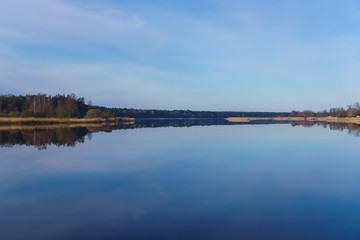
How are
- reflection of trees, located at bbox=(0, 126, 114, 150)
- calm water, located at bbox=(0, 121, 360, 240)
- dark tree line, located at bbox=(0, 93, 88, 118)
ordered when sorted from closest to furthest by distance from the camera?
calm water, located at bbox=(0, 121, 360, 240), reflection of trees, located at bbox=(0, 126, 114, 150), dark tree line, located at bbox=(0, 93, 88, 118)

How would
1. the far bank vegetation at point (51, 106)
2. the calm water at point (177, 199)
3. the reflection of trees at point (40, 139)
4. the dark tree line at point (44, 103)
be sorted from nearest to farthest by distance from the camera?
the calm water at point (177, 199), the reflection of trees at point (40, 139), the far bank vegetation at point (51, 106), the dark tree line at point (44, 103)

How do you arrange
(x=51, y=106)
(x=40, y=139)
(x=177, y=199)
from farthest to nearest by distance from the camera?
(x=51, y=106) → (x=40, y=139) → (x=177, y=199)

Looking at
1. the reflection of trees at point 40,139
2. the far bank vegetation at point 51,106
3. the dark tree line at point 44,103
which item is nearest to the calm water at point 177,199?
the reflection of trees at point 40,139

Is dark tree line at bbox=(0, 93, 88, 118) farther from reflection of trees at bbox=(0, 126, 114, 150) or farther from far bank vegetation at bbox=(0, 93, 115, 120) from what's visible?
reflection of trees at bbox=(0, 126, 114, 150)

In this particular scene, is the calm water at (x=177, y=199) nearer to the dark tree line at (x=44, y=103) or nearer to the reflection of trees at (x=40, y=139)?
the reflection of trees at (x=40, y=139)

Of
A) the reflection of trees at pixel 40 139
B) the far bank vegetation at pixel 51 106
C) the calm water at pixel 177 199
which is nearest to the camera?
the calm water at pixel 177 199

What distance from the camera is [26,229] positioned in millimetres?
6211

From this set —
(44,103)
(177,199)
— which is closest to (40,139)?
(177,199)

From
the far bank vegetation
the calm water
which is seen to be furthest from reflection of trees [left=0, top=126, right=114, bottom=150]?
the far bank vegetation

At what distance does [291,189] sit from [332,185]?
6.93 ft

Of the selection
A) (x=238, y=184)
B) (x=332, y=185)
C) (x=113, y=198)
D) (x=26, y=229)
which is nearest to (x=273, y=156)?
(x=332, y=185)

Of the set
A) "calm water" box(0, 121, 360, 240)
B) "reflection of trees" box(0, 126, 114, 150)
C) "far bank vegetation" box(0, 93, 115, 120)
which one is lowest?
"calm water" box(0, 121, 360, 240)

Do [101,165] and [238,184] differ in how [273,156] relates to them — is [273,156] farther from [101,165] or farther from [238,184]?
[101,165]

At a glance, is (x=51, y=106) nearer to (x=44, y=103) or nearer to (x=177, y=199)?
(x=44, y=103)
